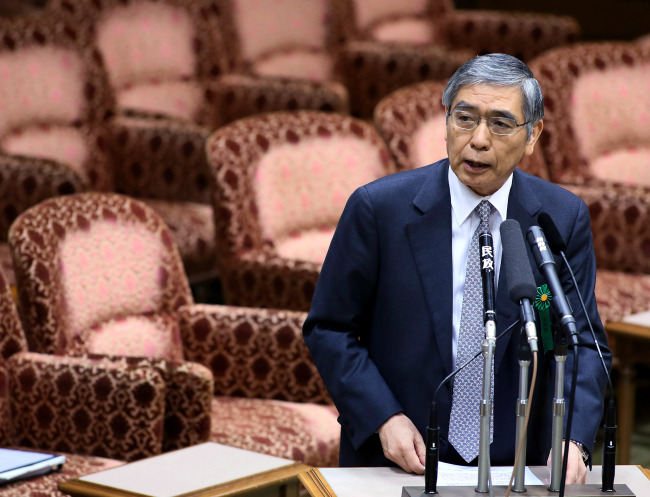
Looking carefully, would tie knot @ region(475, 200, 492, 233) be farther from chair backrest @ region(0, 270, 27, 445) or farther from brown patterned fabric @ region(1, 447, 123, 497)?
chair backrest @ region(0, 270, 27, 445)

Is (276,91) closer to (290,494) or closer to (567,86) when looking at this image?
(567,86)

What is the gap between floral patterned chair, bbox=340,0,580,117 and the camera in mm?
5633

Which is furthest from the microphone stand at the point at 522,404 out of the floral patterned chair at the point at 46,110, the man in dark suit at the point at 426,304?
the floral patterned chair at the point at 46,110

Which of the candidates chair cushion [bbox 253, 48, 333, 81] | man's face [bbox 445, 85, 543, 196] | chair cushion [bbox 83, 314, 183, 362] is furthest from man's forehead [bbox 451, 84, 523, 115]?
chair cushion [bbox 253, 48, 333, 81]

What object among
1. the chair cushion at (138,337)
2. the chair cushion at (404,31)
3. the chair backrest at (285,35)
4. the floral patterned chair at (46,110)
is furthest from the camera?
the chair cushion at (404,31)

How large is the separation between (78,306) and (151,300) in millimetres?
238

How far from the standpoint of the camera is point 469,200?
1.79m

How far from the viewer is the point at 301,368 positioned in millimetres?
2957

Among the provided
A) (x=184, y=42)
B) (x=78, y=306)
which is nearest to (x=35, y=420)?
(x=78, y=306)

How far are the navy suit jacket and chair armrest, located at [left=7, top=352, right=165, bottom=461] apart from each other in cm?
79

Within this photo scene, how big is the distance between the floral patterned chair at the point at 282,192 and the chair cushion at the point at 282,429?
562mm

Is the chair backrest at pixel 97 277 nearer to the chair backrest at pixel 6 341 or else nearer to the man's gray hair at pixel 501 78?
the chair backrest at pixel 6 341

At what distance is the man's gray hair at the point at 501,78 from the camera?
1.69 m

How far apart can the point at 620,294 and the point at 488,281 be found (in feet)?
7.88
